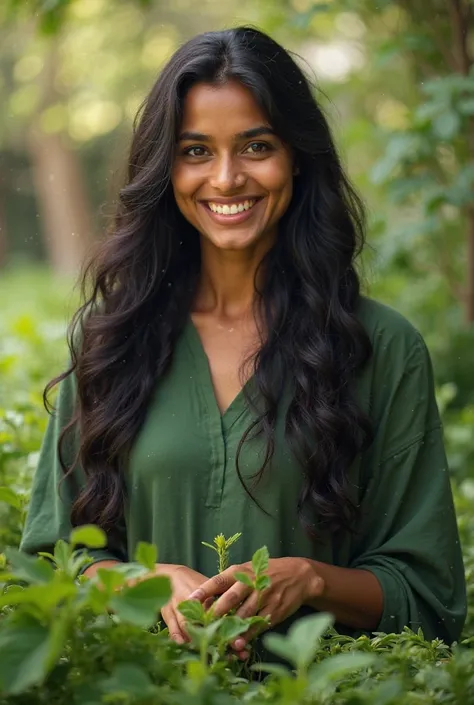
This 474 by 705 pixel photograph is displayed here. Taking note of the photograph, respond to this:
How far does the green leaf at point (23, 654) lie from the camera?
1310 millimetres

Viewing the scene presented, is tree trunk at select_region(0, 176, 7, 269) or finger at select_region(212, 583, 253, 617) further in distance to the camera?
tree trunk at select_region(0, 176, 7, 269)

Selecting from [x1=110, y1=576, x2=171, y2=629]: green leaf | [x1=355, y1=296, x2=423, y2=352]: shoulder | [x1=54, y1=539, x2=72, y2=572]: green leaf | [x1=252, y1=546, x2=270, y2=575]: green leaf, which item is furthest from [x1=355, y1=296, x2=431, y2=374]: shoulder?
[x1=110, y1=576, x2=171, y2=629]: green leaf

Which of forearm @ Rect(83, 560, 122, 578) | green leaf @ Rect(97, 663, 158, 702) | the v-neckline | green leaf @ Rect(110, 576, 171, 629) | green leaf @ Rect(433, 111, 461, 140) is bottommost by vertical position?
forearm @ Rect(83, 560, 122, 578)

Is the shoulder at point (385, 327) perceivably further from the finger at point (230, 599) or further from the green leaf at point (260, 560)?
the green leaf at point (260, 560)

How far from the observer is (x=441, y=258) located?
18.2ft

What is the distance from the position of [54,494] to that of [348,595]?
0.77 meters

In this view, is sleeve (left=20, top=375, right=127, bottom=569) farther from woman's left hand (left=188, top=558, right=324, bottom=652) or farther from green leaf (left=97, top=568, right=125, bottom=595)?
green leaf (left=97, top=568, right=125, bottom=595)

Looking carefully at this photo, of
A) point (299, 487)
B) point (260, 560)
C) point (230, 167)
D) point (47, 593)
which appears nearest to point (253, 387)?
point (299, 487)

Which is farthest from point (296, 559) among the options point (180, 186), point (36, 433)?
point (36, 433)

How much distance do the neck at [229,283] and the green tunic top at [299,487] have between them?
0.18 m

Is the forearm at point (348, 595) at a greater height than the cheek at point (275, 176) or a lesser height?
lesser

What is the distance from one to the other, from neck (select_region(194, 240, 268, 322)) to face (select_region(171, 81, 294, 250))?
5.3 inches

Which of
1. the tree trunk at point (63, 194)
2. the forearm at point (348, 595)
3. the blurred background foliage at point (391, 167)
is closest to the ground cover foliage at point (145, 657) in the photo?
the forearm at point (348, 595)

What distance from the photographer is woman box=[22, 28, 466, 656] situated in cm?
259
